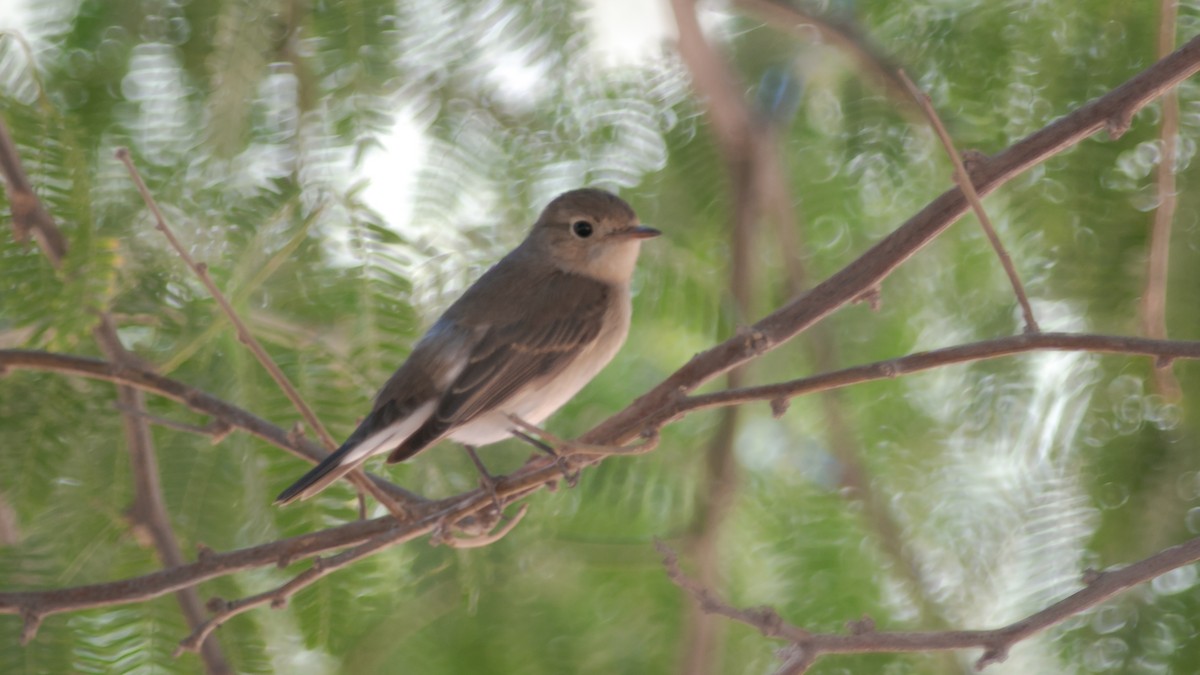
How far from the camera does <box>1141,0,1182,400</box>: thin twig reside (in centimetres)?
255

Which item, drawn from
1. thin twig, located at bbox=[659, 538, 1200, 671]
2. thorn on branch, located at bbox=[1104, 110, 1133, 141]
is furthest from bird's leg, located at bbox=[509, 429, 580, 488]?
thorn on branch, located at bbox=[1104, 110, 1133, 141]

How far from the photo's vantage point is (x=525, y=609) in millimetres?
3438

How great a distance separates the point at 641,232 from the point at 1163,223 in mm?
1319

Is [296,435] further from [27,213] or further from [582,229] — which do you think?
[582,229]

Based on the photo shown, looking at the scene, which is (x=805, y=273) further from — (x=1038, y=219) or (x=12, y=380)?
(x=12, y=380)

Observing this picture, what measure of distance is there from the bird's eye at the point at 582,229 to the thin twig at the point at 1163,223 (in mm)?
1478

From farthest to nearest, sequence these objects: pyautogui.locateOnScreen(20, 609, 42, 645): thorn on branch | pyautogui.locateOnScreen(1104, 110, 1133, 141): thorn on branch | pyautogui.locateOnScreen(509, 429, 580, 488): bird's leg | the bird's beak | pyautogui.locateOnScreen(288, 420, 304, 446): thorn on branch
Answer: the bird's beak < pyautogui.locateOnScreen(288, 420, 304, 446): thorn on branch < pyautogui.locateOnScreen(20, 609, 42, 645): thorn on branch < pyautogui.locateOnScreen(509, 429, 580, 488): bird's leg < pyautogui.locateOnScreen(1104, 110, 1133, 141): thorn on branch

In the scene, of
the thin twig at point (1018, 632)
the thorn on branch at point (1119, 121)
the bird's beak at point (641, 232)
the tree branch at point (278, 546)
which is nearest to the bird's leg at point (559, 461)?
the tree branch at point (278, 546)

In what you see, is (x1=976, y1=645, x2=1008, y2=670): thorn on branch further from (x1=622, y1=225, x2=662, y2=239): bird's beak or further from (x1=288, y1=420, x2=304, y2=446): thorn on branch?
(x1=622, y1=225, x2=662, y2=239): bird's beak

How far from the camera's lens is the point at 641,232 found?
3.36 m

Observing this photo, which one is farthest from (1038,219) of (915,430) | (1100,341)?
(1100,341)

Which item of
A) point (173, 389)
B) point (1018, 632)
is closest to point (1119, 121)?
point (1018, 632)

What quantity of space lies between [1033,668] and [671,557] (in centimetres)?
151

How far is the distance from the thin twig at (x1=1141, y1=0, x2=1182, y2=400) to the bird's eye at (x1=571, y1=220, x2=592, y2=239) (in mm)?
1478
